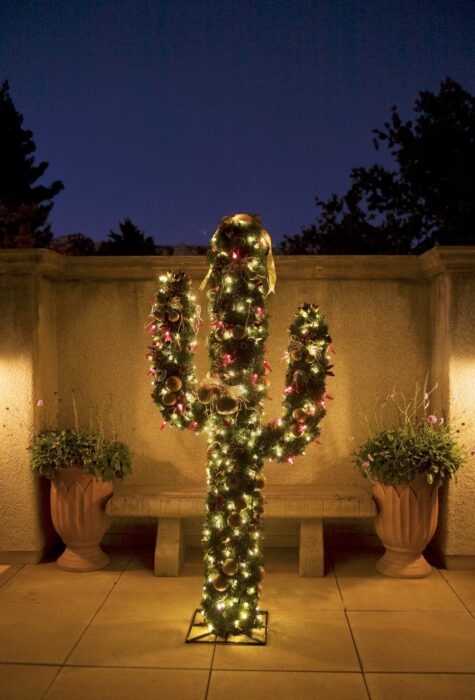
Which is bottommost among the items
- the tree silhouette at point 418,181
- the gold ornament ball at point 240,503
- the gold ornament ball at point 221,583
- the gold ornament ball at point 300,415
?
the gold ornament ball at point 221,583

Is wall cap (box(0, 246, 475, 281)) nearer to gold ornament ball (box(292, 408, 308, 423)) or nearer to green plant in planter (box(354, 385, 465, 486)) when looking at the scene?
green plant in planter (box(354, 385, 465, 486))

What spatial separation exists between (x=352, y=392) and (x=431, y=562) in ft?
5.44

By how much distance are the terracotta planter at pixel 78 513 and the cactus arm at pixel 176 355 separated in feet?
4.66

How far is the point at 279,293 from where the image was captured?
20.8ft

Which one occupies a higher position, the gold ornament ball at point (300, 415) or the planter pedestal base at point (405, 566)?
the gold ornament ball at point (300, 415)

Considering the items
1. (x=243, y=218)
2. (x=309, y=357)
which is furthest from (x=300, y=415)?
(x=243, y=218)

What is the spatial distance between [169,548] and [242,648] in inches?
59.5

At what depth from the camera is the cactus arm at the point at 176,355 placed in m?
4.58

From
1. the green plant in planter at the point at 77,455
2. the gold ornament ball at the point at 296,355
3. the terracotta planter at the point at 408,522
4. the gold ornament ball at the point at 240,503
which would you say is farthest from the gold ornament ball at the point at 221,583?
the terracotta planter at the point at 408,522

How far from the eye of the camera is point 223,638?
433 cm

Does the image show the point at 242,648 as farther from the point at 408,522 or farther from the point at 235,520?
the point at 408,522

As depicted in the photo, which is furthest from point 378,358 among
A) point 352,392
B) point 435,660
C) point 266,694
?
point 266,694

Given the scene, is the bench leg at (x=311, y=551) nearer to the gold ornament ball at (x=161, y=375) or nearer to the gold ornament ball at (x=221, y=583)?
the gold ornament ball at (x=221, y=583)

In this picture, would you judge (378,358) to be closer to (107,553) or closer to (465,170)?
(107,553)
